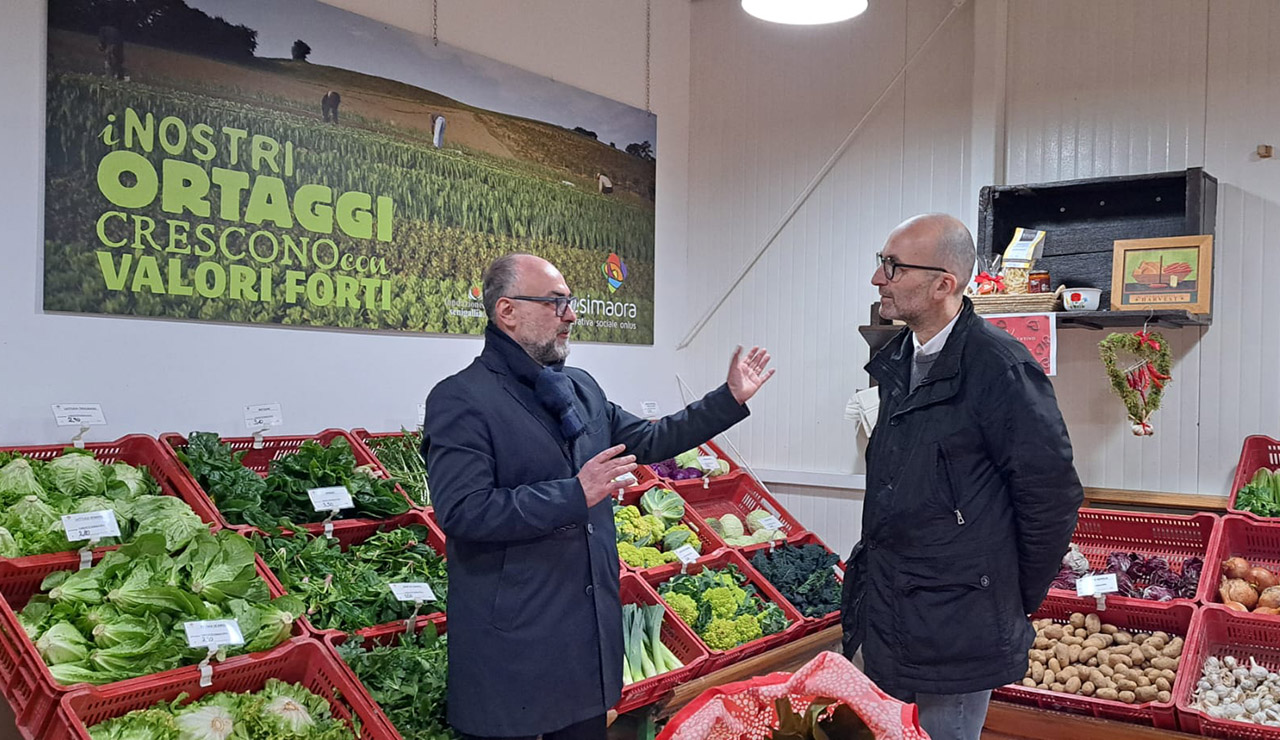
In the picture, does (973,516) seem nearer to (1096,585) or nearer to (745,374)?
(745,374)

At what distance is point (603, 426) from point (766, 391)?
312 cm

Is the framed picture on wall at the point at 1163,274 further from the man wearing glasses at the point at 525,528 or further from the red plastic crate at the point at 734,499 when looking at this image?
the man wearing glasses at the point at 525,528

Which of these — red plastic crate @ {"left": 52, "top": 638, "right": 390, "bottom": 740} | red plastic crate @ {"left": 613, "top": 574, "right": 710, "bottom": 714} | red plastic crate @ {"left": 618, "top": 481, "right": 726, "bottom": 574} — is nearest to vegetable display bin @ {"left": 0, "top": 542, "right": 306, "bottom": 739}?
red plastic crate @ {"left": 52, "top": 638, "right": 390, "bottom": 740}

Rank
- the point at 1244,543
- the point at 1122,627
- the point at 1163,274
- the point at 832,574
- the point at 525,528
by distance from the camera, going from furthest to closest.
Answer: the point at 832,574 < the point at 1163,274 < the point at 1244,543 < the point at 1122,627 < the point at 525,528

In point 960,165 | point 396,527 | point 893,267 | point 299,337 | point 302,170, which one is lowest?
point 396,527

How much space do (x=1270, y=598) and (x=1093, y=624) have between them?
63cm

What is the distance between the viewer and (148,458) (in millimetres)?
3330

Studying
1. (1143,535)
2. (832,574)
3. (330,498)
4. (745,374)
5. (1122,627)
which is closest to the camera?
(745,374)

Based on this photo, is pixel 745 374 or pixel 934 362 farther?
pixel 745 374

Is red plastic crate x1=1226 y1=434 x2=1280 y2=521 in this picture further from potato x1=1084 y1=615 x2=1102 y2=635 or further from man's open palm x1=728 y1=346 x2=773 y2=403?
man's open palm x1=728 y1=346 x2=773 y2=403

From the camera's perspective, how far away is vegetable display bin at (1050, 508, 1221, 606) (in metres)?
4.20

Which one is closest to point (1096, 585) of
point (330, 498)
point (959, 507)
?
point (959, 507)

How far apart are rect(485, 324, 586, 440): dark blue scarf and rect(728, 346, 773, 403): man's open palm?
19.9 inches

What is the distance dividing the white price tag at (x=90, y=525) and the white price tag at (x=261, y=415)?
36.8 inches
